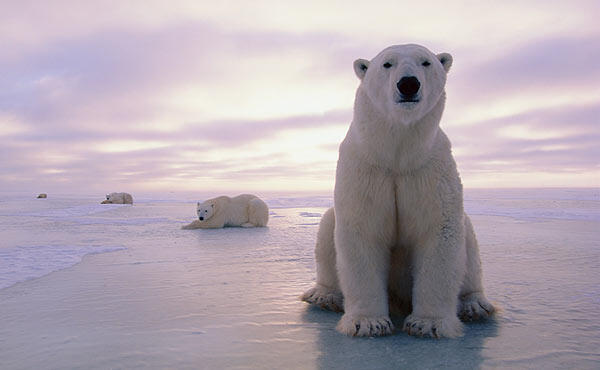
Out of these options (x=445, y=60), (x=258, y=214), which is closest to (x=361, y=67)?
(x=445, y=60)

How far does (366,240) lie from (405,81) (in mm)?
921

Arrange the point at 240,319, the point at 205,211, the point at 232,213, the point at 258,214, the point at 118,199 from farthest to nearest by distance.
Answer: the point at 118,199
the point at 232,213
the point at 258,214
the point at 205,211
the point at 240,319

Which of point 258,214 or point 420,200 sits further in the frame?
point 258,214

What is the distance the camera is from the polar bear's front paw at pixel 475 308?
249 cm

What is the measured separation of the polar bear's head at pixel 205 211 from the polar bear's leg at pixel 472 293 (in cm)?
796

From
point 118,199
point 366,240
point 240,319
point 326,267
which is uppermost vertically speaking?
point 118,199

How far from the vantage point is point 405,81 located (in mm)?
2105

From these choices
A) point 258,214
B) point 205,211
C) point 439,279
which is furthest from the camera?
point 258,214

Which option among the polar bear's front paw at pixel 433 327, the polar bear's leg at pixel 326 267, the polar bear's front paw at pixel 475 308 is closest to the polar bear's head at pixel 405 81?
the polar bear's leg at pixel 326 267

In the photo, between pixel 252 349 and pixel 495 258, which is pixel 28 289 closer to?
pixel 252 349

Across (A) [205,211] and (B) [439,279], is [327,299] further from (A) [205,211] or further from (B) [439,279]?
(A) [205,211]

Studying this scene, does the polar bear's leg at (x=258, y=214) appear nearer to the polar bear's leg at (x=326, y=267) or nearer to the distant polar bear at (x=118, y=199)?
the polar bear's leg at (x=326, y=267)

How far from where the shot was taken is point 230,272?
400 centimetres

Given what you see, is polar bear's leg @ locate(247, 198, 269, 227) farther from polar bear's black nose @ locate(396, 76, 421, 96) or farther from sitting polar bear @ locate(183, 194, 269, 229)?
polar bear's black nose @ locate(396, 76, 421, 96)
